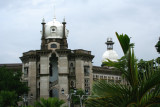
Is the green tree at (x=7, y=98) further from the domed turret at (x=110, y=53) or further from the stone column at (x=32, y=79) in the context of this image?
the domed turret at (x=110, y=53)

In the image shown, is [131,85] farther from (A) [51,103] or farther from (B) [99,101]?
(A) [51,103]

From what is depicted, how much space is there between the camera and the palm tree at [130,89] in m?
5.92

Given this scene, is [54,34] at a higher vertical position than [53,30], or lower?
lower

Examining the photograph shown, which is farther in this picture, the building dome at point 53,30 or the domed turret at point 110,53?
the domed turret at point 110,53

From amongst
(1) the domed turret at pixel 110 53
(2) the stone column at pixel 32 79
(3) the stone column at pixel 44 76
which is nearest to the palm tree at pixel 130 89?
(3) the stone column at pixel 44 76

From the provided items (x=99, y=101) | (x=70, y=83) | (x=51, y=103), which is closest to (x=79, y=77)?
(x=70, y=83)

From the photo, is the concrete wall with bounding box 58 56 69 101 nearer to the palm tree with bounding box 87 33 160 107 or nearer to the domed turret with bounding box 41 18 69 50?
the domed turret with bounding box 41 18 69 50

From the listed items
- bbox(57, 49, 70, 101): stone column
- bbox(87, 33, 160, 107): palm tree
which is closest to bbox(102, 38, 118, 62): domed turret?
bbox(57, 49, 70, 101): stone column

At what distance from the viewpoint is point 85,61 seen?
69.8 metres

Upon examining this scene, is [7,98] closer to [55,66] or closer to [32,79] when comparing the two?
[32,79]

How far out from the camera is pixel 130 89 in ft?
20.2

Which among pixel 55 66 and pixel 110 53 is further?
pixel 110 53

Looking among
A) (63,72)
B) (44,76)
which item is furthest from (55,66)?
(44,76)

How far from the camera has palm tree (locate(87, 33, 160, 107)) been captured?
5922 millimetres
